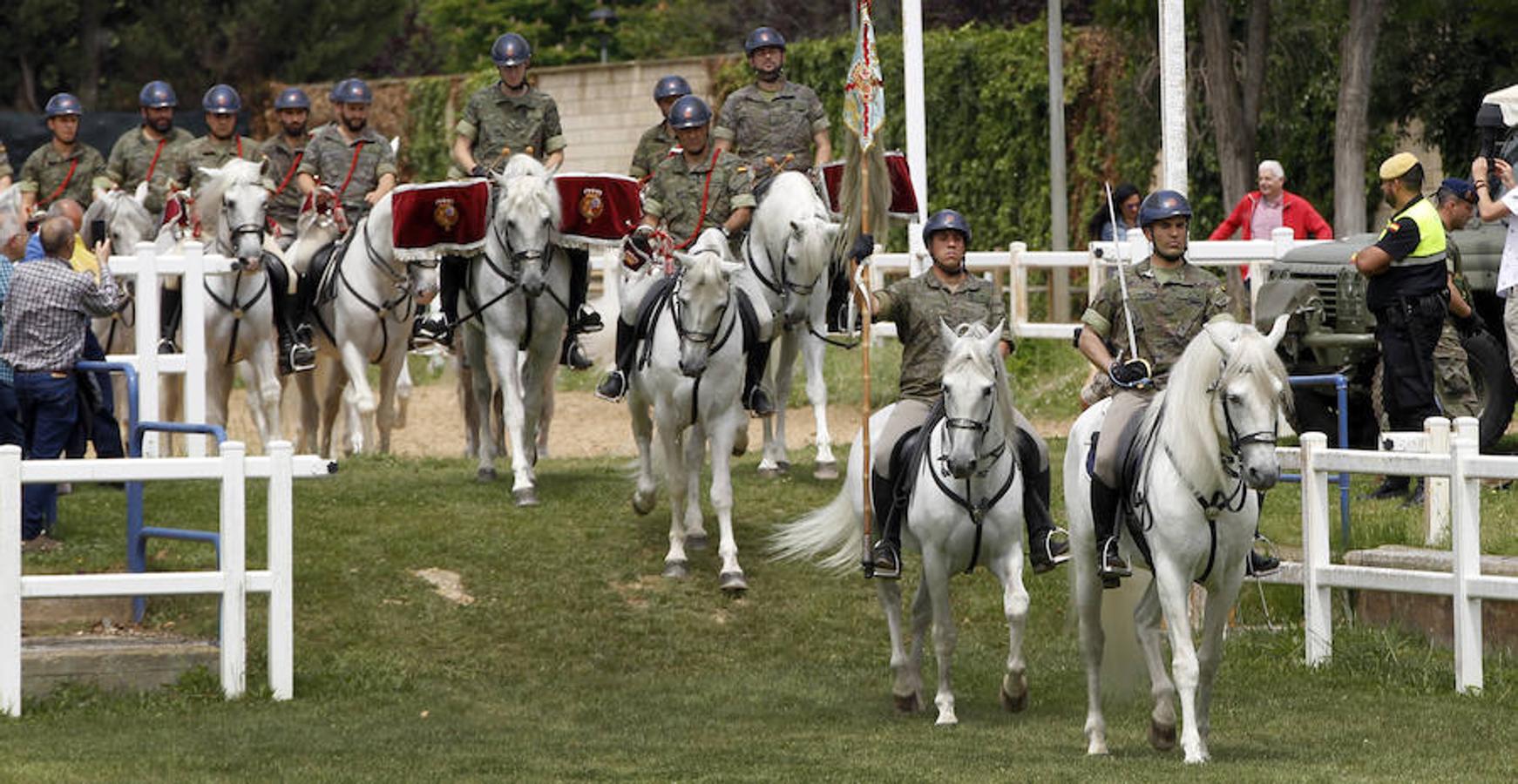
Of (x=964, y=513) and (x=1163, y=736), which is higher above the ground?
(x=964, y=513)

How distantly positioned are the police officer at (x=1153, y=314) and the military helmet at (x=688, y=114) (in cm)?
522

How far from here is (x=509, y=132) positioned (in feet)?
59.5

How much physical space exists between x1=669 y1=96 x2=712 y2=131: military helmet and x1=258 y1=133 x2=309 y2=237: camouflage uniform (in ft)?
15.9

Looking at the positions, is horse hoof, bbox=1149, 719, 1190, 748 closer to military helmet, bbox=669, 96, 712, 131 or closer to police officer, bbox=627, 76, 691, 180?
military helmet, bbox=669, 96, 712, 131

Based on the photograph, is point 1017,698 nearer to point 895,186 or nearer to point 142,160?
point 895,186

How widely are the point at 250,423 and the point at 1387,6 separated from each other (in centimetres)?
1163

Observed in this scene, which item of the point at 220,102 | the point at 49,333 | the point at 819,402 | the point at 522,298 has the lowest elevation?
the point at 819,402

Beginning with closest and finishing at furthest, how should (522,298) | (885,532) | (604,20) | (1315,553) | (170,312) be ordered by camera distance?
(885,532) → (1315,553) → (522,298) → (170,312) → (604,20)

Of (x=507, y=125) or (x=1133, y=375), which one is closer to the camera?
(x=1133, y=375)

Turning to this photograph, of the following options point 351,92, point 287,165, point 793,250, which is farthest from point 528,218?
point 287,165

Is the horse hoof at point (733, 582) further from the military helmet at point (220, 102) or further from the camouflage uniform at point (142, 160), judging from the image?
the camouflage uniform at point (142, 160)

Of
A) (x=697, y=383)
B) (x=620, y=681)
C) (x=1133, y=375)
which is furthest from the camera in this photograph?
(x=697, y=383)

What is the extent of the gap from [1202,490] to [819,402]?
7698 mm

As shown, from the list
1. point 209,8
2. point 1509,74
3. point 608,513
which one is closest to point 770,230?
point 608,513
